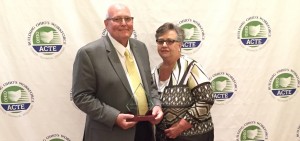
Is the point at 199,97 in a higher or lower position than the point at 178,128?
higher

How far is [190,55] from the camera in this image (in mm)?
2254

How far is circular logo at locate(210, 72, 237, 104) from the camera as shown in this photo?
2311 millimetres

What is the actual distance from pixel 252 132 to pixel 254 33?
29.2 inches

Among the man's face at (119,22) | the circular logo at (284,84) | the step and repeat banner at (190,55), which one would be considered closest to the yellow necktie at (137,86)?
the man's face at (119,22)

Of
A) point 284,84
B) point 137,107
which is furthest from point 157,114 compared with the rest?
point 284,84

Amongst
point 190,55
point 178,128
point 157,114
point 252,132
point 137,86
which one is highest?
point 190,55

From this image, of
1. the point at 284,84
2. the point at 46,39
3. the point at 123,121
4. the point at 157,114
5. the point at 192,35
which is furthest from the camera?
the point at 284,84

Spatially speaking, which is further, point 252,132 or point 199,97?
point 252,132

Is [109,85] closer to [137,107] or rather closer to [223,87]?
[137,107]

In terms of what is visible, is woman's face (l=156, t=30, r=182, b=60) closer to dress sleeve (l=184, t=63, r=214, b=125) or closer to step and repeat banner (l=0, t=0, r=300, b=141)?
dress sleeve (l=184, t=63, r=214, b=125)

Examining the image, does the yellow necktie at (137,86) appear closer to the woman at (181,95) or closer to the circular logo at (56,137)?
the woman at (181,95)

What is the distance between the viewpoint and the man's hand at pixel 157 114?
1729 mm

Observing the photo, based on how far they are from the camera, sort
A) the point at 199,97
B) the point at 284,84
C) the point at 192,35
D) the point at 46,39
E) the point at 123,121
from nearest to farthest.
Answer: the point at 123,121
the point at 199,97
the point at 46,39
the point at 192,35
the point at 284,84

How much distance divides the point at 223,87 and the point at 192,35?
45 centimetres
